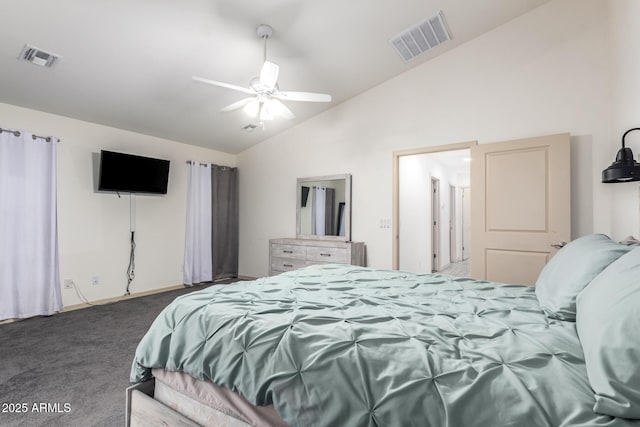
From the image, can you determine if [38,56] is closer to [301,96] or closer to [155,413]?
[301,96]

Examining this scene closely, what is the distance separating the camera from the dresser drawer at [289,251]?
4.59 m

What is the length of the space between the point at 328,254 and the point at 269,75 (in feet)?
8.15

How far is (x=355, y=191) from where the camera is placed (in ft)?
14.6

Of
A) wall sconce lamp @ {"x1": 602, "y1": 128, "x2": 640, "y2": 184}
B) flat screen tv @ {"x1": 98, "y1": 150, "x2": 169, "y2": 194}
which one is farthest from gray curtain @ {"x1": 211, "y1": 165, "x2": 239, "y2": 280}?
wall sconce lamp @ {"x1": 602, "y1": 128, "x2": 640, "y2": 184}

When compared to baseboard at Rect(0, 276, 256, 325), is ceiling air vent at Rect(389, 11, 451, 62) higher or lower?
higher

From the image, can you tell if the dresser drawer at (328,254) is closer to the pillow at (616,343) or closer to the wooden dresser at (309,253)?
the wooden dresser at (309,253)

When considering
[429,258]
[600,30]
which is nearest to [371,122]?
[600,30]

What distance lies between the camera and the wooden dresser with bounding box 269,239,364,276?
4.18 m

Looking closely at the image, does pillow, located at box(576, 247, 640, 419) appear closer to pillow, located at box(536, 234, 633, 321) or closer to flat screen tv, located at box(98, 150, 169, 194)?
pillow, located at box(536, 234, 633, 321)

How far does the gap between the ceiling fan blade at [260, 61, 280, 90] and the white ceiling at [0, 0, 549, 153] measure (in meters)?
0.52

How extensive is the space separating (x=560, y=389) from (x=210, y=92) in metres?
4.05

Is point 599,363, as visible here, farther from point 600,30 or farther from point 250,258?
point 250,258

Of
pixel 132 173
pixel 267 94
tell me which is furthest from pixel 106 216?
pixel 267 94

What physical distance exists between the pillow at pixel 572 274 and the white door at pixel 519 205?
1537 millimetres
